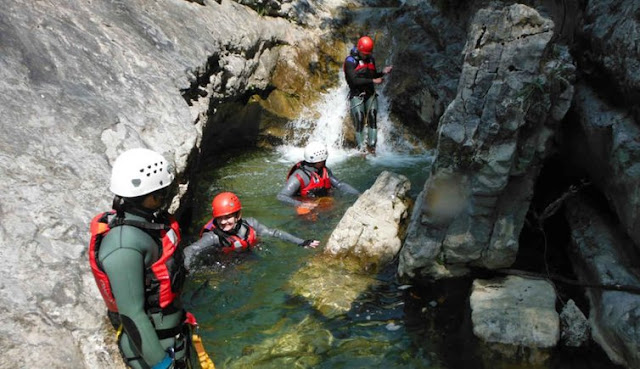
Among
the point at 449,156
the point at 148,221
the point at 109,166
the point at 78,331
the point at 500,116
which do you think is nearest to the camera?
the point at 148,221

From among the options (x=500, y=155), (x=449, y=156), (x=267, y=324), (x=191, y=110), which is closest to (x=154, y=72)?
(x=191, y=110)

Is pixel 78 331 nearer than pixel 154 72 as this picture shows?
Yes

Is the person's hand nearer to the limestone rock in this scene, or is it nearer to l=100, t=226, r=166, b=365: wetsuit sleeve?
the limestone rock

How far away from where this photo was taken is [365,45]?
36.8 ft

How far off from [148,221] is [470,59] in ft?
11.5

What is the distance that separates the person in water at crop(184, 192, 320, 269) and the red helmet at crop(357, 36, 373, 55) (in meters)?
6.22

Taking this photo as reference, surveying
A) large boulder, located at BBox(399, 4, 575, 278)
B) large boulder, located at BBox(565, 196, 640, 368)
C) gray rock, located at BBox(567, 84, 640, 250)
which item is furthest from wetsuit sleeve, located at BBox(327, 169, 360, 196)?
gray rock, located at BBox(567, 84, 640, 250)

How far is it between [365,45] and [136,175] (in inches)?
356

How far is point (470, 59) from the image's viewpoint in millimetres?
4816

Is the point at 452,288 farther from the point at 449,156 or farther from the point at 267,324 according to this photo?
the point at 267,324

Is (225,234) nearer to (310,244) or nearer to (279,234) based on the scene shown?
(279,234)

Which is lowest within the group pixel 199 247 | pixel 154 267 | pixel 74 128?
pixel 199 247

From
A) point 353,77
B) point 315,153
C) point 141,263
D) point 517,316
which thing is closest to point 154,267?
point 141,263

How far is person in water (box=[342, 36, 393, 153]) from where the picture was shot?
1126cm
